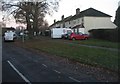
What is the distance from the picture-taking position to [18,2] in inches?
1773

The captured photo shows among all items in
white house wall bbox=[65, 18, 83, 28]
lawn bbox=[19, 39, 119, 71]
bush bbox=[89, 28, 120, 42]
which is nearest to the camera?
lawn bbox=[19, 39, 119, 71]

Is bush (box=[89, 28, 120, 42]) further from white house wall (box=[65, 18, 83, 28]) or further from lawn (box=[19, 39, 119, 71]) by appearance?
white house wall (box=[65, 18, 83, 28])

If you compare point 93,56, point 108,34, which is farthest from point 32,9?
point 93,56

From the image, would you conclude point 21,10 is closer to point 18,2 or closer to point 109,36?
point 18,2

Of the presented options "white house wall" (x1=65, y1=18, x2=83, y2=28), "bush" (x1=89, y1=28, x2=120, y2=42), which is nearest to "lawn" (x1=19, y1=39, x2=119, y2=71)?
"bush" (x1=89, y1=28, x2=120, y2=42)

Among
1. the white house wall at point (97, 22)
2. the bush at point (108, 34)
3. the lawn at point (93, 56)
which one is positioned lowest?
the lawn at point (93, 56)

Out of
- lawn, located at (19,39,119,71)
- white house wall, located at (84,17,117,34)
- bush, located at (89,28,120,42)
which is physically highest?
white house wall, located at (84,17,117,34)

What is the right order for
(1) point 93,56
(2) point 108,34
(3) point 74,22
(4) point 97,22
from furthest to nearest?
1. (3) point 74,22
2. (4) point 97,22
3. (2) point 108,34
4. (1) point 93,56

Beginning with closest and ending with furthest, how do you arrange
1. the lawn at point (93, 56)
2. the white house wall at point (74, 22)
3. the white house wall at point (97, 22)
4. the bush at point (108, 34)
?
the lawn at point (93, 56)
the bush at point (108, 34)
the white house wall at point (97, 22)
the white house wall at point (74, 22)

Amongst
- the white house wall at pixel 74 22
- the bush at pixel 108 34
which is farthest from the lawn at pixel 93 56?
the white house wall at pixel 74 22

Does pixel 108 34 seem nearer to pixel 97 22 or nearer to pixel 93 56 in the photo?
pixel 93 56

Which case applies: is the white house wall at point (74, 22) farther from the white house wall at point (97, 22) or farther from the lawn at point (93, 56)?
the lawn at point (93, 56)

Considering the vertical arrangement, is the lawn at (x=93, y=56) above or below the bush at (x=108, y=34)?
below

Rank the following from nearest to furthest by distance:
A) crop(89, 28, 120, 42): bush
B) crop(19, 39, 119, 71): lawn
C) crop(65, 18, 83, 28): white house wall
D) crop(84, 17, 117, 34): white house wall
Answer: crop(19, 39, 119, 71): lawn < crop(89, 28, 120, 42): bush < crop(84, 17, 117, 34): white house wall < crop(65, 18, 83, 28): white house wall
